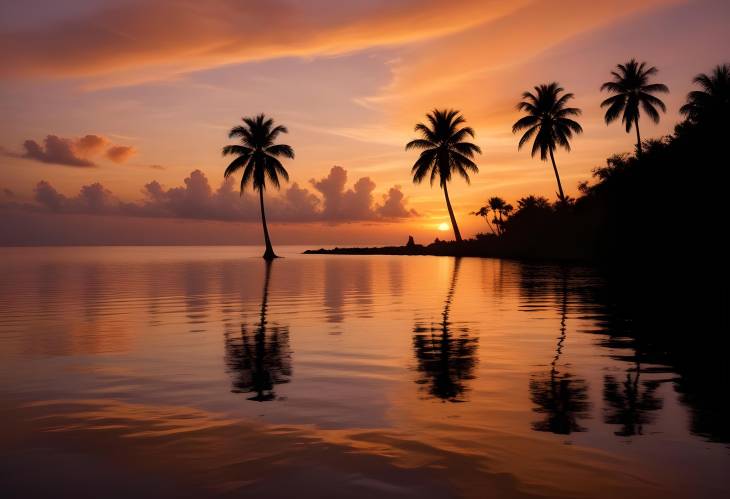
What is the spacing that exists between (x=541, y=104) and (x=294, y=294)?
44390 millimetres

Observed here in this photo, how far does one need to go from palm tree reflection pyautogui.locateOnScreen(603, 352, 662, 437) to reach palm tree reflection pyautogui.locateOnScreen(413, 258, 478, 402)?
5.81ft

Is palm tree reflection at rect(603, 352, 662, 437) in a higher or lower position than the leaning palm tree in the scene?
lower

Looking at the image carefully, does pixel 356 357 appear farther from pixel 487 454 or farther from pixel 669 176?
pixel 669 176

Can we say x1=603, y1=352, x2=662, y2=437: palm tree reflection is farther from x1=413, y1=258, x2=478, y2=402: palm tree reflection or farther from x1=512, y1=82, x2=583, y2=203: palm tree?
x1=512, y1=82, x2=583, y2=203: palm tree

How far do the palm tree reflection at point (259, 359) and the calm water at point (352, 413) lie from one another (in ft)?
0.18

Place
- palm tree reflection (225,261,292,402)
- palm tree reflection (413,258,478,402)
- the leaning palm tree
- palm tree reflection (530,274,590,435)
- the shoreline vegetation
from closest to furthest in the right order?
palm tree reflection (530,274,590,435)
palm tree reflection (413,258,478,402)
palm tree reflection (225,261,292,402)
the shoreline vegetation
the leaning palm tree

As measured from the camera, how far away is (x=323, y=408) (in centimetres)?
671

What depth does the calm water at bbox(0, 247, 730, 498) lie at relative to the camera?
15.0 ft

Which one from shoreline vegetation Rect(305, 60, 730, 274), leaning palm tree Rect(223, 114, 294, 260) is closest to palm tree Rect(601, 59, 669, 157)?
shoreline vegetation Rect(305, 60, 730, 274)

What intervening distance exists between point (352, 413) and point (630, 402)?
132 inches

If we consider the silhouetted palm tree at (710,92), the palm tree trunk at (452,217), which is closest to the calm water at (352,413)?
the silhouetted palm tree at (710,92)

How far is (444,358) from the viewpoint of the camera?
9.80 metres

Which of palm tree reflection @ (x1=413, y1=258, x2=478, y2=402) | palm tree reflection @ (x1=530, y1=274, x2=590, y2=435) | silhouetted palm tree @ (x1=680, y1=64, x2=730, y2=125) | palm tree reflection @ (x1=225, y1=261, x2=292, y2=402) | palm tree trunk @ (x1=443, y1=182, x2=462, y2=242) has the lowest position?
palm tree reflection @ (x1=225, y1=261, x2=292, y2=402)

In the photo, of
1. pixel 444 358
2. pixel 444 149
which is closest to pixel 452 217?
pixel 444 149
